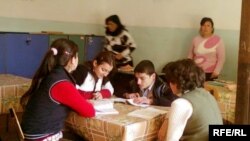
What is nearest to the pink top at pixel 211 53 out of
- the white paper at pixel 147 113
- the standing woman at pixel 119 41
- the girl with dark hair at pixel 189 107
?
the standing woman at pixel 119 41

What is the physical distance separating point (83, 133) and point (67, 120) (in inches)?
6.2

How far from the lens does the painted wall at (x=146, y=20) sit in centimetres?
477

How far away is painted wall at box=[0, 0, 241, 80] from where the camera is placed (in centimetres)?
477

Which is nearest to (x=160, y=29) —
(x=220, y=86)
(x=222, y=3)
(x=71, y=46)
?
(x=222, y=3)

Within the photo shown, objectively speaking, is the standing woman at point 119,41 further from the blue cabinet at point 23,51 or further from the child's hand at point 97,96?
the child's hand at point 97,96

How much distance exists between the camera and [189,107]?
1896mm

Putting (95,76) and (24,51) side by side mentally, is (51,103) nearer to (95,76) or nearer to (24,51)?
(95,76)

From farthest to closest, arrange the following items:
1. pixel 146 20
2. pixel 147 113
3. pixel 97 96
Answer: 1. pixel 146 20
2. pixel 97 96
3. pixel 147 113

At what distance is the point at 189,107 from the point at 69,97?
686mm

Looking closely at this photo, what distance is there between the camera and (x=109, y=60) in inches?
108

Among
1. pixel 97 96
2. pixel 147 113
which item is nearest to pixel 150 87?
pixel 97 96

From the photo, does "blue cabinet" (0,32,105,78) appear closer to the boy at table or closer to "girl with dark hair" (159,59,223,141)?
the boy at table

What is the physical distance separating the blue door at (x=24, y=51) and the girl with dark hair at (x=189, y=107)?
3.14 metres

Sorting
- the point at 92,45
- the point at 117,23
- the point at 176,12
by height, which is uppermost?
the point at 176,12
